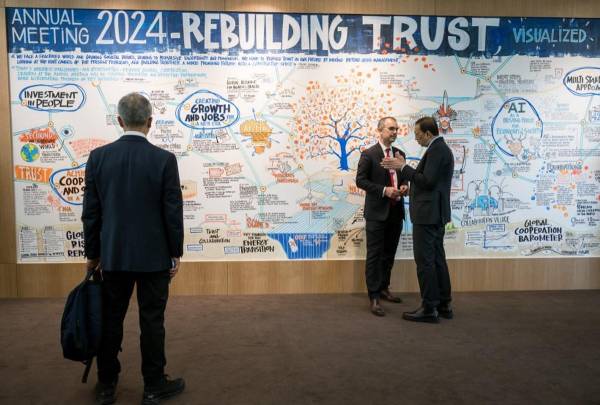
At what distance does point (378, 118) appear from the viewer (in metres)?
5.06

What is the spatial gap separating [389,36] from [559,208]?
2.40 m

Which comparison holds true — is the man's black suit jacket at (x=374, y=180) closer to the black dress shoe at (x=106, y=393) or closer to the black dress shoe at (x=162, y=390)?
the black dress shoe at (x=162, y=390)

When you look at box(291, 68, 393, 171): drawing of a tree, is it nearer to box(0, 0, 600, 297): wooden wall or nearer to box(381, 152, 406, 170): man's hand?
box(0, 0, 600, 297): wooden wall

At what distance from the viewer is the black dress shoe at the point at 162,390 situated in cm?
280

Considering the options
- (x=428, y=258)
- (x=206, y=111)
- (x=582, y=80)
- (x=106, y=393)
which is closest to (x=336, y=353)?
(x=428, y=258)

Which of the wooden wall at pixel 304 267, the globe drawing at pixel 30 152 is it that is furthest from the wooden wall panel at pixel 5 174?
the globe drawing at pixel 30 152

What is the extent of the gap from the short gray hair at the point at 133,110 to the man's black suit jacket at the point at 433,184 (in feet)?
7.28

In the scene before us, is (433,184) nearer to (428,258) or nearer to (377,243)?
(428,258)

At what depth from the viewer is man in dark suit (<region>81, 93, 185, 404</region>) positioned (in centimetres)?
268

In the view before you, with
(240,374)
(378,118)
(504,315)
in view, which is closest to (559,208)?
(504,315)

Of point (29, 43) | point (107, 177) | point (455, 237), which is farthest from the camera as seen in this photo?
point (455, 237)

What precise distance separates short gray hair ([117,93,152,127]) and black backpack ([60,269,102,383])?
34.3 inches

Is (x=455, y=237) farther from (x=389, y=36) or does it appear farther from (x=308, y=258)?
(x=389, y=36)

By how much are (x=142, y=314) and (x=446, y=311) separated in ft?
8.62
